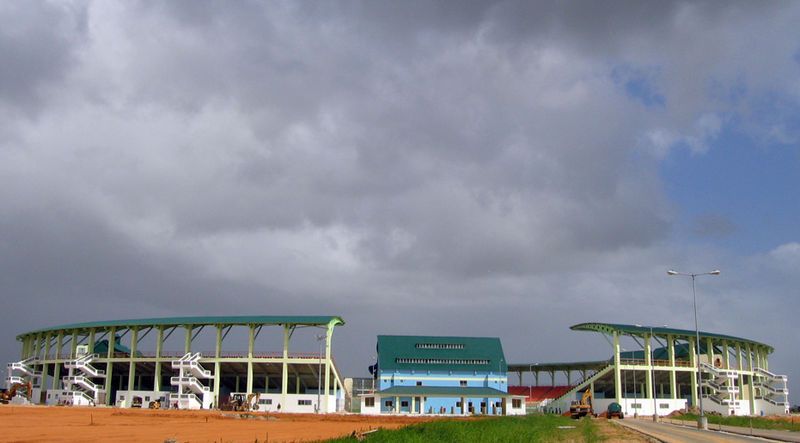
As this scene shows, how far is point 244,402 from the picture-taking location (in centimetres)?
8444

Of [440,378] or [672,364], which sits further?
[672,364]

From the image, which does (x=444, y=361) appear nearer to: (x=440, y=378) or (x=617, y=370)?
(x=440, y=378)

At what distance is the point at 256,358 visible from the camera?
88750 mm

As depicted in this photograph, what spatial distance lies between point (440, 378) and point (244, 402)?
1018 inches

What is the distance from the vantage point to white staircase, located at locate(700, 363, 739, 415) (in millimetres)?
98106

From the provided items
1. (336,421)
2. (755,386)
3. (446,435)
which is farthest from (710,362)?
(446,435)

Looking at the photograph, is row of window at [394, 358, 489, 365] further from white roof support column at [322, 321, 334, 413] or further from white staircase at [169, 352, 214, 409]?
white staircase at [169, 352, 214, 409]

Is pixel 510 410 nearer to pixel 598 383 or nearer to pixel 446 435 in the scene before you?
pixel 598 383

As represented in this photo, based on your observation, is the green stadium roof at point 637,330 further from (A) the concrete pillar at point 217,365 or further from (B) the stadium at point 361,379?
(A) the concrete pillar at point 217,365

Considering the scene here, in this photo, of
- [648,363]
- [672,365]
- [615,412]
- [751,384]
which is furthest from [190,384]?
[751,384]

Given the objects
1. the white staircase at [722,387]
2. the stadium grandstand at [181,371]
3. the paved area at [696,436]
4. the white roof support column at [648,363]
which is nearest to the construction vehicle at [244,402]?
the stadium grandstand at [181,371]

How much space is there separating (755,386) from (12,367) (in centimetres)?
10730

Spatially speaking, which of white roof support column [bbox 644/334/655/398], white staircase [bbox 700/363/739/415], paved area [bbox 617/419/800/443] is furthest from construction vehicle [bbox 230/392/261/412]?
white staircase [bbox 700/363/739/415]

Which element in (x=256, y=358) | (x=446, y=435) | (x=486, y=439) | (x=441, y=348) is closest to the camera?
(x=486, y=439)
